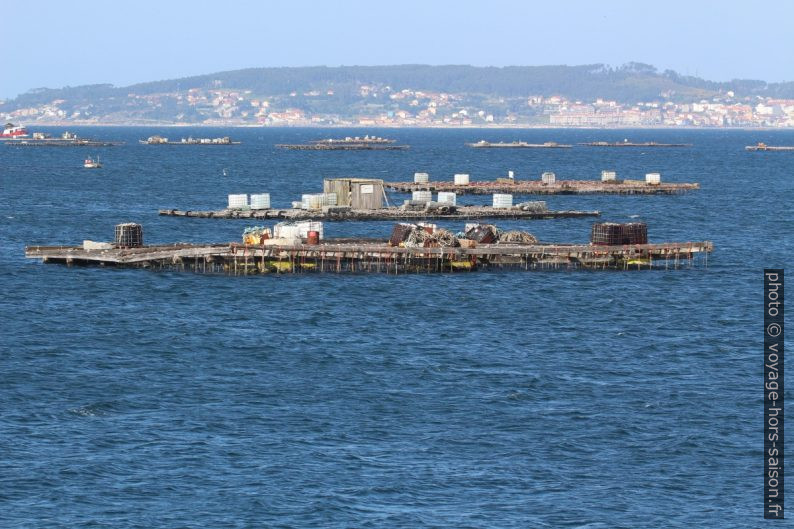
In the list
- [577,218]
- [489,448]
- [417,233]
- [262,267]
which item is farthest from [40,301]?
[577,218]

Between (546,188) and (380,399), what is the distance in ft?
385

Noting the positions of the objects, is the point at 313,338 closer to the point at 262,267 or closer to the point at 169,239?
the point at 262,267

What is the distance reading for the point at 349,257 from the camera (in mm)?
90062

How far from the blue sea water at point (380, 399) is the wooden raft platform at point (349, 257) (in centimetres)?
119

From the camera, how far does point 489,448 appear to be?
4750 cm

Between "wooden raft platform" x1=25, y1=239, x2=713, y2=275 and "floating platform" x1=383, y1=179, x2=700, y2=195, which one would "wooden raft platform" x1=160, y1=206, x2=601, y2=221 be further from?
"floating platform" x1=383, y1=179, x2=700, y2=195

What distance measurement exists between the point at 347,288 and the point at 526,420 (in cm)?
3433

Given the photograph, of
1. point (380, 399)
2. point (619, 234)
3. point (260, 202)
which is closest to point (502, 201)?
point (260, 202)

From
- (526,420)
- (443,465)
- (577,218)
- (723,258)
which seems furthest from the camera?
(577,218)

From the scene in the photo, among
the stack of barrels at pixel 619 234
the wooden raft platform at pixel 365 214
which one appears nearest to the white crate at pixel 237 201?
the wooden raft platform at pixel 365 214

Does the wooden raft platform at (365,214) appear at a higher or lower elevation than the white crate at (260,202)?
lower

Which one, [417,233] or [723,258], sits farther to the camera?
[723,258]

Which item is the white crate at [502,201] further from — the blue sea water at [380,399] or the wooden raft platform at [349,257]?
the blue sea water at [380,399]

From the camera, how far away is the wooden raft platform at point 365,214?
126125 mm
